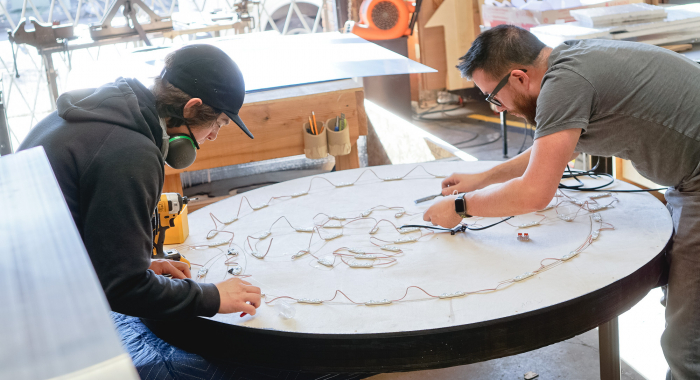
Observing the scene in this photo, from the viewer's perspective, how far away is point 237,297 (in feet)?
4.36

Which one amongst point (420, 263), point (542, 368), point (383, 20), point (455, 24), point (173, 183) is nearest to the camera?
point (420, 263)

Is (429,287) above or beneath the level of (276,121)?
beneath

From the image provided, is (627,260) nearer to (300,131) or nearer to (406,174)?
(406,174)

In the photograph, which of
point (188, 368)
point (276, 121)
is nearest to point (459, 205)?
point (188, 368)

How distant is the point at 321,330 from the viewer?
1260 mm

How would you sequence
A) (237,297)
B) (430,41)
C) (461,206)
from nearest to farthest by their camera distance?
(237,297)
(461,206)
(430,41)

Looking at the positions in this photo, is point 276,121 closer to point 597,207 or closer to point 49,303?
point 597,207

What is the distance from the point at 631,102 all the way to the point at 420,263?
2.29ft

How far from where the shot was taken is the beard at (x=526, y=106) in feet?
5.61

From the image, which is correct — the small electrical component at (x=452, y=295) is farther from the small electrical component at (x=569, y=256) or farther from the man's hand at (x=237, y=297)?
the man's hand at (x=237, y=297)

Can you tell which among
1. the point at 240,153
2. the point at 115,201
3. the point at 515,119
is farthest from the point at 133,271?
the point at 515,119

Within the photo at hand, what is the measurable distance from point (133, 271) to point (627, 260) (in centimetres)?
118

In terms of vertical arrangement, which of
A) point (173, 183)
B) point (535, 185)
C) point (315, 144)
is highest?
point (535, 185)

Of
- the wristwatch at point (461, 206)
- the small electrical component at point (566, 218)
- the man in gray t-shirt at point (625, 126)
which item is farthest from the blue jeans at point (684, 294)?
the wristwatch at point (461, 206)
